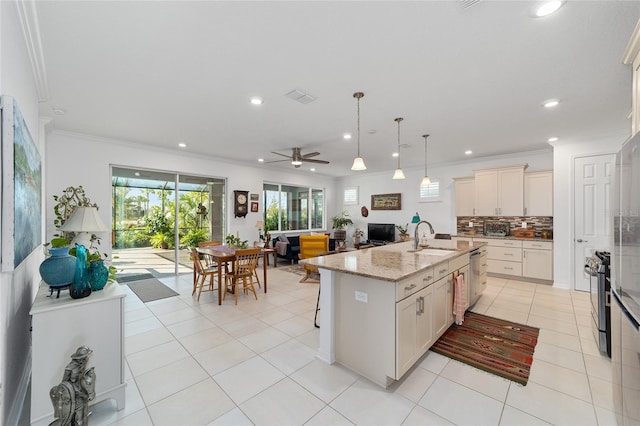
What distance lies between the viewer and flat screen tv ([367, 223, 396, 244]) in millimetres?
7859

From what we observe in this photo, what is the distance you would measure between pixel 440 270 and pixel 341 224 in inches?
241

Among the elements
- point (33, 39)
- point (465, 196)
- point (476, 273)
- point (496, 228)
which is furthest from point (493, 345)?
point (33, 39)

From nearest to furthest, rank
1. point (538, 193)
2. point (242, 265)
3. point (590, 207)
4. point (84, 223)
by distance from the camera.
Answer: point (84, 223) < point (242, 265) < point (590, 207) < point (538, 193)

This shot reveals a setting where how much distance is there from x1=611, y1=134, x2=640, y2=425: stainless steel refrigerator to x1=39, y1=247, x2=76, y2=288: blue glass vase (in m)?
3.31

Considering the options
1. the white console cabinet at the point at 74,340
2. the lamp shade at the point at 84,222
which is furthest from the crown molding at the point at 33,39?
the white console cabinet at the point at 74,340

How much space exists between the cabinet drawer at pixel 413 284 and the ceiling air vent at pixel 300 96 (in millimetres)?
2198

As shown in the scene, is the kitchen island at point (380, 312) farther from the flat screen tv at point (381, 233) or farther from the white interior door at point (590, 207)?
the flat screen tv at point (381, 233)

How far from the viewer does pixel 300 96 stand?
2.97 m

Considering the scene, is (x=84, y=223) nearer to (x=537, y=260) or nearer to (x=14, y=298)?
(x=14, y=298)

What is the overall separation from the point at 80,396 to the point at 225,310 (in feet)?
7.75

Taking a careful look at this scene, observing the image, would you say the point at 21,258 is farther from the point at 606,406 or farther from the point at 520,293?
the point at 520,293

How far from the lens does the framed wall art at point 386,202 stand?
788 centimetres

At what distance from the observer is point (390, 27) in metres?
1.87

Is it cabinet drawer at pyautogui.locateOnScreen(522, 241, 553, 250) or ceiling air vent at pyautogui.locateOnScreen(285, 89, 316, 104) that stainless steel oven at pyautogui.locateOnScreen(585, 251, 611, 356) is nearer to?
cabinet drawer at pyautogui.locateOnScreen(522, 241, 553, 250)
